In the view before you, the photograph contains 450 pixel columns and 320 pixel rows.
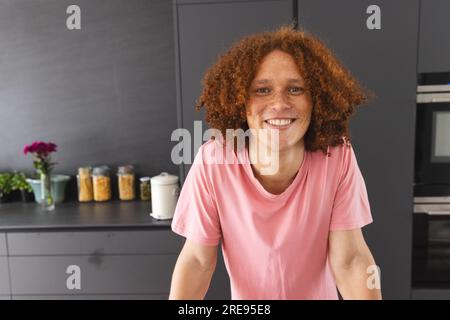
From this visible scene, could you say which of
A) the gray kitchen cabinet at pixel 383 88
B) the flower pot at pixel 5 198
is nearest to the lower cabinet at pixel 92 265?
the flower pot at pixel 5 198

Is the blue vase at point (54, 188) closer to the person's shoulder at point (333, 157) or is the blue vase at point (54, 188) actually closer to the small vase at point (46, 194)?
the small vase at point (46, 194)

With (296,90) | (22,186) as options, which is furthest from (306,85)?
(22,186)

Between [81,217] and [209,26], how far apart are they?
1195mm

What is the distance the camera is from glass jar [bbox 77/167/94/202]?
2559mm

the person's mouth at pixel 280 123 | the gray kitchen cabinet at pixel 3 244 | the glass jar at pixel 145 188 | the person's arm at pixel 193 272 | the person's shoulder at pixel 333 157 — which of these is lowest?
the gray kitchen cabinet at pixel 3 244

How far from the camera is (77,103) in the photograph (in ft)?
8.68

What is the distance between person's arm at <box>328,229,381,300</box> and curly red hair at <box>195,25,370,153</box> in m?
0.23

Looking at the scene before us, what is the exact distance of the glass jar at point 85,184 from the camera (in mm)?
2559

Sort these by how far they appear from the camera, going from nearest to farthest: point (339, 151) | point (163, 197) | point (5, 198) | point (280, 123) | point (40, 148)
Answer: point (280, 123)
point (339, 151)
point (163, 197)
point (40, 148)
point (5, 198)

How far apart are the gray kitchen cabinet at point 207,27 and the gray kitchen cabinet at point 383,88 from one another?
0.16 metres

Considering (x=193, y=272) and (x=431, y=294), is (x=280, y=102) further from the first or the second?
(x=431, y=294)

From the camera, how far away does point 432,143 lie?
207cm

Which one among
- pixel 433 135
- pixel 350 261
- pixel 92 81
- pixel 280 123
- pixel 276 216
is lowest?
pixel 350 261

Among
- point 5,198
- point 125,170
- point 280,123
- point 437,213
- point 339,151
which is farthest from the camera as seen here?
point 5,198
